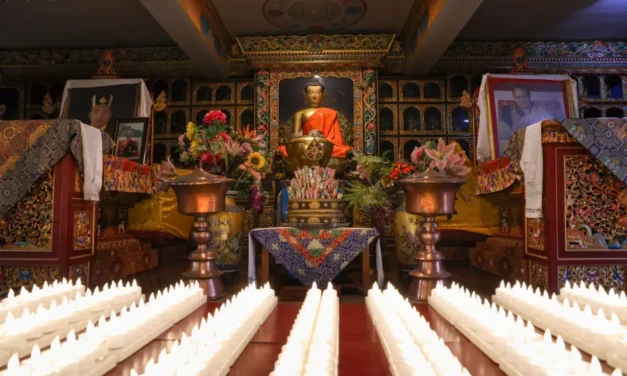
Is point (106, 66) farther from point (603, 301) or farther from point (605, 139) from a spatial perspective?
point (603, 301)

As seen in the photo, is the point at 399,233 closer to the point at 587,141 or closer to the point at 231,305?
the point at 587,141

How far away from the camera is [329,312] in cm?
125

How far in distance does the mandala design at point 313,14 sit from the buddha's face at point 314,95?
0.84 m

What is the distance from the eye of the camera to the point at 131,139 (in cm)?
484

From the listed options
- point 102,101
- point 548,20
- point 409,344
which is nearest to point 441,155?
point 409,344

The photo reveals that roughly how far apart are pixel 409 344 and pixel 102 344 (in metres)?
0.64

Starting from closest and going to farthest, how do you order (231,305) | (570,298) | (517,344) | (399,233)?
(517,344), (231,305), (570,298), (399,233)

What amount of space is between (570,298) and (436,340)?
3.04ft

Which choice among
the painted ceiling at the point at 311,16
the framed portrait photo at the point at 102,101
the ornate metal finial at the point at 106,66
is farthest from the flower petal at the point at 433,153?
the ornate metal finial at the point at 106,66

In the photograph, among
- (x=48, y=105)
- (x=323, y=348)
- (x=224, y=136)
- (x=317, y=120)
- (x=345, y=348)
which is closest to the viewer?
(x=323, y=348)

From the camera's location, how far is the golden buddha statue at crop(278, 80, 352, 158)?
609 centimetres

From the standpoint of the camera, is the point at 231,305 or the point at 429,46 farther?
the point at 429,46

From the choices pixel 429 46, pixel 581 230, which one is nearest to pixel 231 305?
pixel 581 230

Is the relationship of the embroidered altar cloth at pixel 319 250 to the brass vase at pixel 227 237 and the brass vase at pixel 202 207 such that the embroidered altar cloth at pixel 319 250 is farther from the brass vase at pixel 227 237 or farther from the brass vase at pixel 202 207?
the brass vase at pixel 227 237
